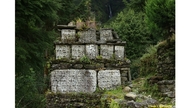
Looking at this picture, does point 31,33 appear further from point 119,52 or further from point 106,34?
point 119,52

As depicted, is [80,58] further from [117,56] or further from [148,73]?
[148,73]

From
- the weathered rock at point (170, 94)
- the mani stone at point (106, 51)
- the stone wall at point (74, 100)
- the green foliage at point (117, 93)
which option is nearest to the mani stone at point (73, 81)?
the stone wall at point (74, 100)

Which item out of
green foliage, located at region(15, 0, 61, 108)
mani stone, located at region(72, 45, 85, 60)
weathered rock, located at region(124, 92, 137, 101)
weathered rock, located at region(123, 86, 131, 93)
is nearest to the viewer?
green foliage, located at region(15, 0, 61, 108)

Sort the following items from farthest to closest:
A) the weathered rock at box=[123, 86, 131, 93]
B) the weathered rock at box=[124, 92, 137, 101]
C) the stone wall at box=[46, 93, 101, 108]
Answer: the weathered rock at box=[123, 86, 131, 93], the stone wall at box=[46, 93, 101, 108], the weathered rock at box=[124, 92, 137, 101]

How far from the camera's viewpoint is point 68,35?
9328 millimetres

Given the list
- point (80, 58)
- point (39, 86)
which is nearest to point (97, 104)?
point (80, 58)

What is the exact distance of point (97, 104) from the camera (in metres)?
8.36

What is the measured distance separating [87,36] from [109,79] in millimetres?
1313

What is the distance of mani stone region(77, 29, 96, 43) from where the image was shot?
924 centimetres

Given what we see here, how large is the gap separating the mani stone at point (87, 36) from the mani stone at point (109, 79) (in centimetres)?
91

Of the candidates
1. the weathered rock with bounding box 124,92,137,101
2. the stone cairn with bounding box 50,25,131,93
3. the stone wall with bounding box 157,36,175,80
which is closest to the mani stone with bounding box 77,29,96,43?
the stone cairn with bounding box 50,25,131,93

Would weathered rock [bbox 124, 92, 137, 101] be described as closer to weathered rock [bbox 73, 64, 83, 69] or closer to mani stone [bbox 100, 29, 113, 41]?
weathered rock [bbox 73, 64, 83, 69]

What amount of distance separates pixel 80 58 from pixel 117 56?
1014 millimetres

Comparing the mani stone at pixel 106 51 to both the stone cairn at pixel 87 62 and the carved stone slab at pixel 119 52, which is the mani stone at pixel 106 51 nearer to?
the stone cairn at pixel 87 62
